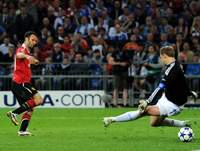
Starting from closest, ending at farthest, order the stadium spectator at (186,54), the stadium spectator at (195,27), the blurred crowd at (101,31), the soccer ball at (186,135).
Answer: the soccer ball at (186,135) < the stadium spectator at (186,54) < the blurred crowd at (101,31) < the stadium spectator at (195,27)

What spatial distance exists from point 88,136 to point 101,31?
13.6 meters

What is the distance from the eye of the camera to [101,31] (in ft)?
95.7

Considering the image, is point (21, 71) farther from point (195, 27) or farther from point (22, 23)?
point (195, 27)

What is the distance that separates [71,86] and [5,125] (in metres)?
8.24

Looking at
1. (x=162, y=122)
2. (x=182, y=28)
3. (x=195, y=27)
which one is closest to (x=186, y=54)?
(x=195, y=27)

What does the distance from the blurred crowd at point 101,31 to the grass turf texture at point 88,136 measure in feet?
15.5

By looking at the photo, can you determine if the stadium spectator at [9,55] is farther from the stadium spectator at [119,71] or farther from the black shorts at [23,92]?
the black shorts at [23,92]

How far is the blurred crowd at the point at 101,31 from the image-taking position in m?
27.6

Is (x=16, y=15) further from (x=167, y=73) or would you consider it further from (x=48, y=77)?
(x=167, y=73)

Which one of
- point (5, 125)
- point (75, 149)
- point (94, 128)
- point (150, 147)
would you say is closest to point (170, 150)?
point (150, 147)

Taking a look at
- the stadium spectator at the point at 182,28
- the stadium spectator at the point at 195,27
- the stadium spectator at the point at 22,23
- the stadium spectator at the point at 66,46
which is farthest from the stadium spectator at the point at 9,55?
the stadium spectator at the point at 195,27

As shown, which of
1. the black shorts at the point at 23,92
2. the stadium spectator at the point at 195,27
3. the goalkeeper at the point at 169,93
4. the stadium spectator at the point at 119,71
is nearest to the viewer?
the goalkeeper at the point at 169,93

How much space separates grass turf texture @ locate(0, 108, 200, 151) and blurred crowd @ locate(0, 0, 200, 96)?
15.5ft

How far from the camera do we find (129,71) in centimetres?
2738
